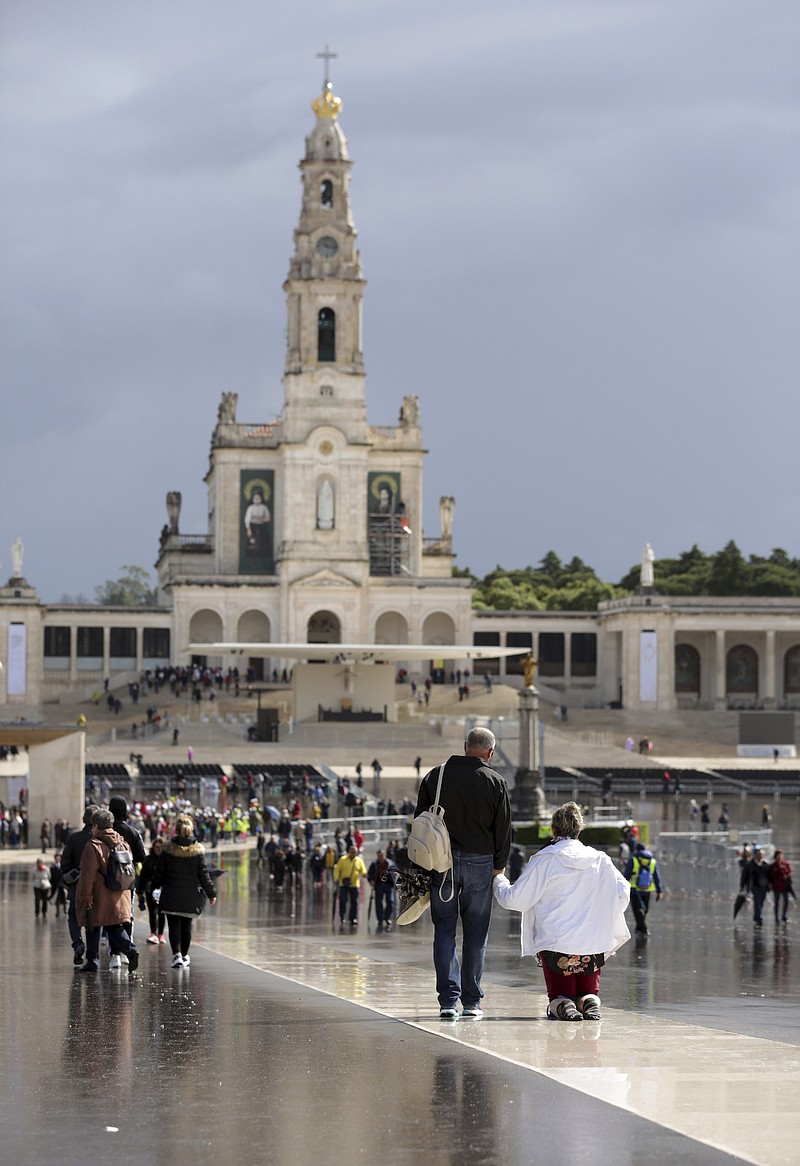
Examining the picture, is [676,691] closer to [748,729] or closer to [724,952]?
[748,729]

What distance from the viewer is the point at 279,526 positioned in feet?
300

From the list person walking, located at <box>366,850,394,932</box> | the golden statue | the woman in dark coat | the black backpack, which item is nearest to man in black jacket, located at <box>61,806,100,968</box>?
the black backpack

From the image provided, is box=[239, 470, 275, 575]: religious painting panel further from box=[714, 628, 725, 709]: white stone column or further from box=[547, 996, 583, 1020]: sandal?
box=[547, 996, 583, 1020]: sandal

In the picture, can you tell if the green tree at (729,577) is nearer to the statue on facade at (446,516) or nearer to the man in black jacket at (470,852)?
the statue on facade at (446,516)

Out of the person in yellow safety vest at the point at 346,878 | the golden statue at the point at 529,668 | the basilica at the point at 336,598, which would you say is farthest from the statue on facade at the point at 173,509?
the person in yellow safety vest at the point at 346,878

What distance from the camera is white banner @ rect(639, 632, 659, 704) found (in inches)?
3418

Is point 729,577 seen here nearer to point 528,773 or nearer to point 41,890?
point 528,773

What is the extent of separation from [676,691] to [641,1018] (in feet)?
274

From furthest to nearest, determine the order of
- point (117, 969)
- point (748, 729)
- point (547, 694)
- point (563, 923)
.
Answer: point (547, 694)
point (748, 729)
point (117, 969)
point (563, 923)

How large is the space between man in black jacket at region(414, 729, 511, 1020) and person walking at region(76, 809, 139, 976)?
3.19m

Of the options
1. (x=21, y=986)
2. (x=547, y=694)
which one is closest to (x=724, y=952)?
(x=21, y=986)

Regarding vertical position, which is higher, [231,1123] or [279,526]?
[279,526]

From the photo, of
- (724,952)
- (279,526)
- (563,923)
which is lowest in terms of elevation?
(724,952)

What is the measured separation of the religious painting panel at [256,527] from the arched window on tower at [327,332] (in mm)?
7197
